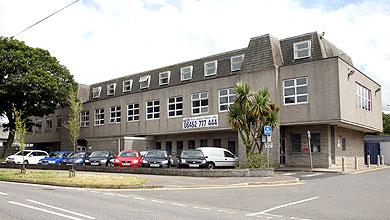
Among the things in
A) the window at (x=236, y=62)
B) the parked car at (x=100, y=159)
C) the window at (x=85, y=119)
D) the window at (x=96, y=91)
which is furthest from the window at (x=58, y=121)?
the window at (x=236, y=62)

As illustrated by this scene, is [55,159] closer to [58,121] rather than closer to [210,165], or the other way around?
[210,165]

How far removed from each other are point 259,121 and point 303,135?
8.01 m

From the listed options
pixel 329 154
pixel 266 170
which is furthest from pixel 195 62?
pixel 266 170

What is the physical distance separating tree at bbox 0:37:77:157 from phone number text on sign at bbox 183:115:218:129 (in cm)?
1637

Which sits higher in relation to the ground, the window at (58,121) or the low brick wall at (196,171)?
A: the window at (58,121)

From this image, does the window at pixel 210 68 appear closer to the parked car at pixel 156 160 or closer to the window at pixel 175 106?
the window at pixel 175 106

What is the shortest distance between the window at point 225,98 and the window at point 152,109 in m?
7.96

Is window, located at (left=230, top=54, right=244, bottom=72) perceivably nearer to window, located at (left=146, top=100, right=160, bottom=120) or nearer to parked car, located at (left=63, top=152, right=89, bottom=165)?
window, located at (left=146, top=100, right=160, bottom=120)

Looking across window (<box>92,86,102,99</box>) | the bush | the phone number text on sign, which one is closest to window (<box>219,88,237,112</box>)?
the phone number text on sign

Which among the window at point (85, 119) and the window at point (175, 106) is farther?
the window at point (85, 119)

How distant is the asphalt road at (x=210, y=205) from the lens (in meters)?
9.95

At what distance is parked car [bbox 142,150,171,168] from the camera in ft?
85.5

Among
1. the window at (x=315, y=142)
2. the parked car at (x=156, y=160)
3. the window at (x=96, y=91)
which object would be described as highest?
the window at (x=96, y=91)

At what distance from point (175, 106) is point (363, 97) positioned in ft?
53.6
